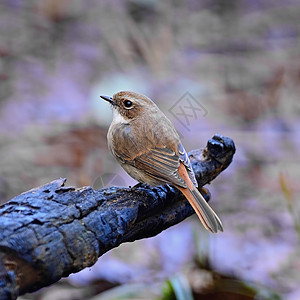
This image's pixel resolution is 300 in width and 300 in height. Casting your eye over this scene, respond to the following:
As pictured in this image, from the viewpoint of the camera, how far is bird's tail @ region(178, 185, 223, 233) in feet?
6.23

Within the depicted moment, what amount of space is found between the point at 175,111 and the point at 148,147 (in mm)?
1644

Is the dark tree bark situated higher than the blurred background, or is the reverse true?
the blurred background

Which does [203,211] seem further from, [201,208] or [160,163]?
[160,163]

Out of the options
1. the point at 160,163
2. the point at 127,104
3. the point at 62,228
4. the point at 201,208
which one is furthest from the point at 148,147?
the point at 62,228

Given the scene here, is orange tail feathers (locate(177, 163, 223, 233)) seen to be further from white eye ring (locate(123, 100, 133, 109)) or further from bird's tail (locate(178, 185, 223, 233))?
white eye ring (locate(123, 100, 133, 109))

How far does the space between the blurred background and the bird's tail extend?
646 mm

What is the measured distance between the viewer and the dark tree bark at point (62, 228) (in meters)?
1.28

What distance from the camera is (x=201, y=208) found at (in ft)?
6.36

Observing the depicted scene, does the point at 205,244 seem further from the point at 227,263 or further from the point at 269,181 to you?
the point at 269,181

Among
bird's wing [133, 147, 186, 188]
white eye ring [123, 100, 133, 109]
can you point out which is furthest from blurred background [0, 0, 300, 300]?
white eye ring [123, 100, 133, 109]

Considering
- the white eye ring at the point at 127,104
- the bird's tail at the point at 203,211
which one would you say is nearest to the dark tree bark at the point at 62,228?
the bird's tail at the point at 203,211

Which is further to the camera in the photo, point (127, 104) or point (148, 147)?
point (127, 104)

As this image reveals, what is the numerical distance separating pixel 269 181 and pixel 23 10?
2.65 meters

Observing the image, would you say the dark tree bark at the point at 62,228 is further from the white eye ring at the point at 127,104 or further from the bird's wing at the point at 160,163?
the white eye ring at the point at 127,104
